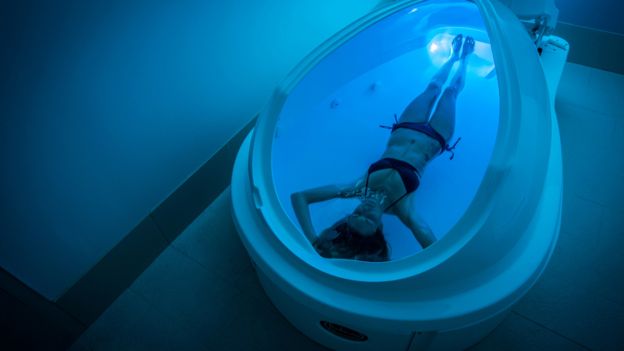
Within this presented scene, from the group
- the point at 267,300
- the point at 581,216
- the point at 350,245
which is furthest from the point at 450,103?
the point at 267,300

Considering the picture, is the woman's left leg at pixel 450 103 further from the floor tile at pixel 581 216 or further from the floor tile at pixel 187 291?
the floor tile at pixel 187 291

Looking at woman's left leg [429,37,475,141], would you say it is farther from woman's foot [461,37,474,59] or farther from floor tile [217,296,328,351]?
floor tile [217,296,328,351]

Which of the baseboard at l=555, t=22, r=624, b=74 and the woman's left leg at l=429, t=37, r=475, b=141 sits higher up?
the baseboard at l=555, t=22, r=624, b=74

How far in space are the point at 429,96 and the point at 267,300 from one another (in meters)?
0.89

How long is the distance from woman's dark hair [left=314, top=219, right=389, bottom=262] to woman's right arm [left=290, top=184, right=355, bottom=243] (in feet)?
0.18

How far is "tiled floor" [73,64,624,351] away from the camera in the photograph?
3.13ft

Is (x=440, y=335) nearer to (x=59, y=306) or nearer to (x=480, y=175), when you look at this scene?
(x=480, y=175)

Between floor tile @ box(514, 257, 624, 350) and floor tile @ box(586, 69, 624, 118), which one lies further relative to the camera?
floor tile @ box(586, 69, 624, 118)

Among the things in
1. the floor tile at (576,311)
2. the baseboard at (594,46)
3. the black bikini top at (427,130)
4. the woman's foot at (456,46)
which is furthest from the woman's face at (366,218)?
the baseboard at (594,46)

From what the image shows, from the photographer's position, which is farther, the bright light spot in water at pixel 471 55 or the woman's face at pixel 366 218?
the bright light spot in water at pixel 471 55

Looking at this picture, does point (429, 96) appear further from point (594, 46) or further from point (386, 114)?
point (594, 46)

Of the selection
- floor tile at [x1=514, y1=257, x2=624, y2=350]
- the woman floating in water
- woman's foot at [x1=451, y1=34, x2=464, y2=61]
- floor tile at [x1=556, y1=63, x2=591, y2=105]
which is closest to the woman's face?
the woman floating in water

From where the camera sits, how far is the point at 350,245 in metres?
0.92

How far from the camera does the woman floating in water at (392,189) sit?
0.92 m
